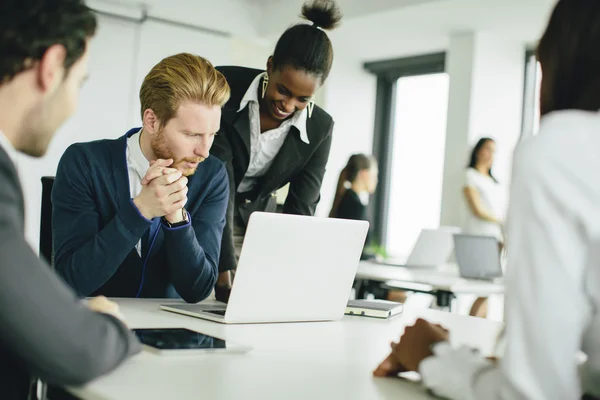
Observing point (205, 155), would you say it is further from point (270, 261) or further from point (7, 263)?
point (7, 263)

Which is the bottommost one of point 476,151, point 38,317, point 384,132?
point 38,317

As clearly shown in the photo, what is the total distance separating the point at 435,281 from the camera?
3785mm

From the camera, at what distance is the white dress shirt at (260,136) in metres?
2.45

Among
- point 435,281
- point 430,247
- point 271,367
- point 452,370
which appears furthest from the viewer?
point 430,247

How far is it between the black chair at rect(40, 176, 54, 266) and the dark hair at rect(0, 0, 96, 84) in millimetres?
1107

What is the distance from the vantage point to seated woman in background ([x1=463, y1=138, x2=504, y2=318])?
234 inches

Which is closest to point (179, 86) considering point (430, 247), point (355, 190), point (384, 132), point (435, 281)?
point (435, 281)

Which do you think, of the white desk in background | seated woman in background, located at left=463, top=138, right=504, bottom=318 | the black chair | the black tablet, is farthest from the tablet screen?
seated woman in background, located at left=463, top=138, right=504, bottom=318

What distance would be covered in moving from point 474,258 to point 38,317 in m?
3.60

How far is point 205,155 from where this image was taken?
192 cm

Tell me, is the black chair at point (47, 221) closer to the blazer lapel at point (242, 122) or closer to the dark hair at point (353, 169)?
the blazer lapel at point (242, 122)

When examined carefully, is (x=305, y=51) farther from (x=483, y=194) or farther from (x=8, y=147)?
(x=483, y=194)

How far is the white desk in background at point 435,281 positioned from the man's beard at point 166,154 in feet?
6.83

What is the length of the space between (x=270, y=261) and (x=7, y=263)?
0.74 meters
